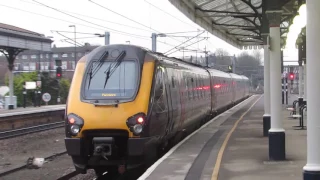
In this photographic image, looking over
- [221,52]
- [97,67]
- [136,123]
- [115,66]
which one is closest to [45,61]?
[221,52]

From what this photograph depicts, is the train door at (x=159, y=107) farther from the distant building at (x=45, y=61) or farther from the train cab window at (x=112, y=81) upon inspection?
the distant building at (x=45, y=61)

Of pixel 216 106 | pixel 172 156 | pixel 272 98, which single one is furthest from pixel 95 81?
pixel 216 106

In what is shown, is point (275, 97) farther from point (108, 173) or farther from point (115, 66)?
point (108, 173)

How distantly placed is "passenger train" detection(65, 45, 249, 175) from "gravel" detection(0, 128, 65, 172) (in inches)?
180

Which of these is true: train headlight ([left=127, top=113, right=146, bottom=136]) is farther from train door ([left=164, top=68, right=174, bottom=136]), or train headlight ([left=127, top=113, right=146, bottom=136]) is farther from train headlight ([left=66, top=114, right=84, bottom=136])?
train door ([left=164, top=68, right=174, bottom=136])

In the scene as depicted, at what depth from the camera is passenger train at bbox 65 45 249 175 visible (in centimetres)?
954

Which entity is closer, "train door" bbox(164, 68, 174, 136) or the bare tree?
"train door" bbox(164, 68, 174, 136)

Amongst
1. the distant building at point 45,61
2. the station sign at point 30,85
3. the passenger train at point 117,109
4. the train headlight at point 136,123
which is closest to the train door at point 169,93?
the passenger train at point 117,109

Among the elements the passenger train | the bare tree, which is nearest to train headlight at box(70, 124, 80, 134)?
the passenger train

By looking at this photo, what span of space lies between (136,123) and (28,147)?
999cm

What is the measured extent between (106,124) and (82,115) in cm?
58

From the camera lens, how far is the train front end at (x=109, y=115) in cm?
952

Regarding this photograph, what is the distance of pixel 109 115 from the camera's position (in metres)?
9.61

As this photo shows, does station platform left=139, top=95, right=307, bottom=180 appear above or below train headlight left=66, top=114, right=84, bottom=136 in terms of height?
below
